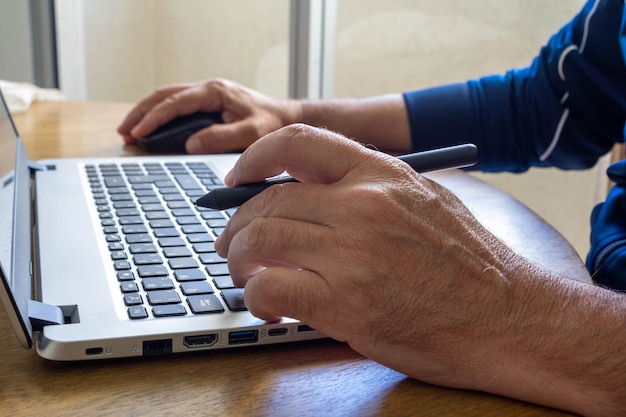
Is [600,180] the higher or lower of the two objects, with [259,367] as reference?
lower

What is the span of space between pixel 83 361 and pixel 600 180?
1.82 meters

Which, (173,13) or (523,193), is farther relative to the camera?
(173,13)

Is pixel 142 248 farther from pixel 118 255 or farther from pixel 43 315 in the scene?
pixel 43 315

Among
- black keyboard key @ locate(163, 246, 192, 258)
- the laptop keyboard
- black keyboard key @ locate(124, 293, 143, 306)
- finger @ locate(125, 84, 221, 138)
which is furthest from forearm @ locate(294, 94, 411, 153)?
black keyboard key @ locate(124, 293, 143, 306)

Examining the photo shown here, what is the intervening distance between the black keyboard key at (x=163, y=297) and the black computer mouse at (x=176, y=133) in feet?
1.91

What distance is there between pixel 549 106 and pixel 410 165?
0.58m

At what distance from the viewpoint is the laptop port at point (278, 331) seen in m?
0.46

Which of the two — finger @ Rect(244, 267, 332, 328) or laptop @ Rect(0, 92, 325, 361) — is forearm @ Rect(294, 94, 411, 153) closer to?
laptop @ Rect(0, 92, 325, 361)

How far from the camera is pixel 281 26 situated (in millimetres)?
2379

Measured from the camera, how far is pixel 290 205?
458 mm

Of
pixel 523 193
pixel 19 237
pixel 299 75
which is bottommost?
pixel 523 193

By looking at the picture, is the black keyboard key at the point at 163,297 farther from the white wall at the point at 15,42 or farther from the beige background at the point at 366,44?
the white wall at the point at 15,42

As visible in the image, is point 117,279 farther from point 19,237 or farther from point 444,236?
point 444,236

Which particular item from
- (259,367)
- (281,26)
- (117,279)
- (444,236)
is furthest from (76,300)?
(281,26)
